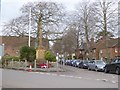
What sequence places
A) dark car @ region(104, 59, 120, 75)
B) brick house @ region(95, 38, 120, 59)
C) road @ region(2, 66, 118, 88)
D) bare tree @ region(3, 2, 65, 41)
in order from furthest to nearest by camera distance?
brick house @ region(95, 38, 120, 59)
bare tree @ region(3, 2, 65, 41)
dark car @ region(104, 59, 120, 75)
road @ region(2, 66, 118, 88)

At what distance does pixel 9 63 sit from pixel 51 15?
703 inches

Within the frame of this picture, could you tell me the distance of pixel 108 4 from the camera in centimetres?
5619

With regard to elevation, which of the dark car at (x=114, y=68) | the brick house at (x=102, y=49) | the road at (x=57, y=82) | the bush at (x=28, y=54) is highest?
the brick house at (x=102, y=49)

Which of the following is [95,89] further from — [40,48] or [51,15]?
[51,15]

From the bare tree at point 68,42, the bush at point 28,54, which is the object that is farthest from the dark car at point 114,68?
the bare tree at point 68,42

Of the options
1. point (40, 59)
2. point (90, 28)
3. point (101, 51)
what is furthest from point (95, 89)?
point (101, 51)

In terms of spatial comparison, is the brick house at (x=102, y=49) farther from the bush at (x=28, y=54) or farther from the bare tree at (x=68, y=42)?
the bush at (x=28, y=54)

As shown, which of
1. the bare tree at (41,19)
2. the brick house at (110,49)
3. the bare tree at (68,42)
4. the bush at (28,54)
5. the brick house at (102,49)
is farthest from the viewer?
the brick house at (110,49)

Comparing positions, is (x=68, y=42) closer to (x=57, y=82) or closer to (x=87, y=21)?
(x=87, y=21)

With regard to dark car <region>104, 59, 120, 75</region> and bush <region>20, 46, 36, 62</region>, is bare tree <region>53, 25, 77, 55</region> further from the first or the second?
dark car <region>104, 59, 120, 75</region>

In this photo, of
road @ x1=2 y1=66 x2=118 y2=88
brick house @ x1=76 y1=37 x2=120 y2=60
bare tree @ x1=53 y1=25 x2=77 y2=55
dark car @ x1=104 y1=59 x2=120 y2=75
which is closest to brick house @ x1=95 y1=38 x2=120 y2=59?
brick house @ x1=76 y1=37 x2=120 y2=60

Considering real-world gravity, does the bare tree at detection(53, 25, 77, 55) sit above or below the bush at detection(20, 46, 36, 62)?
above

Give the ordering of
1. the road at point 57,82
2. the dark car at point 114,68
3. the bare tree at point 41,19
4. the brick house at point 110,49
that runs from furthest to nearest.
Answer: the brick house at point 110,49 < the bare tree at point 41,19 < the dark car at point 114,68 < the road at point 57,82

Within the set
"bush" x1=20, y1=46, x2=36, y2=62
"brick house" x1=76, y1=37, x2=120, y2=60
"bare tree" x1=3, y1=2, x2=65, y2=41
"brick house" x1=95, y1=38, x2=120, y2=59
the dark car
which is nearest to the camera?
the dark car
